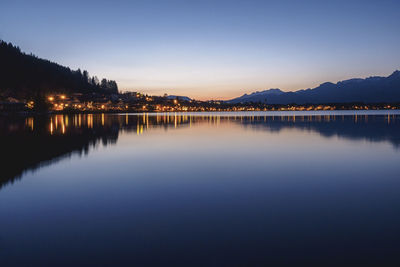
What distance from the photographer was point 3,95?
9581cm

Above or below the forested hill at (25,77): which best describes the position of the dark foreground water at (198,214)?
below

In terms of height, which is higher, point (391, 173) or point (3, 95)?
point (3, 95)

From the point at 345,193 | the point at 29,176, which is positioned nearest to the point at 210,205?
the point at 345,193

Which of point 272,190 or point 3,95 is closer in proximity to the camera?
point 272,190

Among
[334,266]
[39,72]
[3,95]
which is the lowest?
[334,266]

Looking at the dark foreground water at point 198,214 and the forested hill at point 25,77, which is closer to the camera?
the dark foreground water at point 198,214

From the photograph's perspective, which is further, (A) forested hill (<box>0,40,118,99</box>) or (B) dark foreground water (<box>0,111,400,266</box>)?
(A) forested hill (<box>0,40,118,99</box>)

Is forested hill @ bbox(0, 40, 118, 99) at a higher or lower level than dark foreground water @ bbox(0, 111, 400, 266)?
higher

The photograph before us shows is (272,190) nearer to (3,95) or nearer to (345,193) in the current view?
(345,193)

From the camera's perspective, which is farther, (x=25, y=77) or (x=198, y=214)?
(x=25, y=77)

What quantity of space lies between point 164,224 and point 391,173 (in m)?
9.71

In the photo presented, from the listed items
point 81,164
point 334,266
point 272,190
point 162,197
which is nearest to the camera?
point 334,266

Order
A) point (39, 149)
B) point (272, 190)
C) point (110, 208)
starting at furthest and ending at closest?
point (39, 149), point (272, 190), point (110, 208)

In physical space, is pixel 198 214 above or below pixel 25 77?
below
